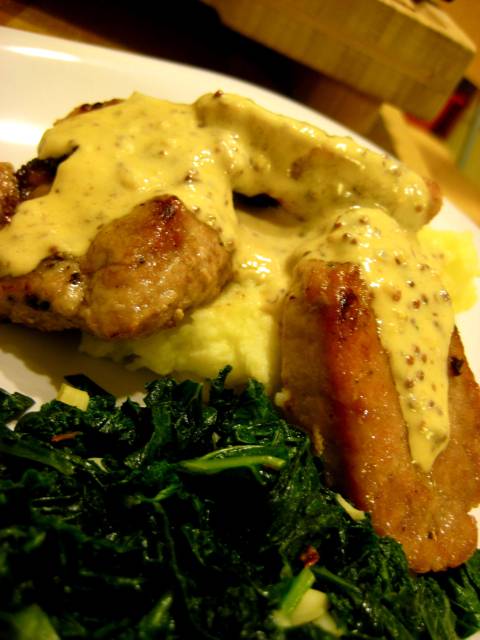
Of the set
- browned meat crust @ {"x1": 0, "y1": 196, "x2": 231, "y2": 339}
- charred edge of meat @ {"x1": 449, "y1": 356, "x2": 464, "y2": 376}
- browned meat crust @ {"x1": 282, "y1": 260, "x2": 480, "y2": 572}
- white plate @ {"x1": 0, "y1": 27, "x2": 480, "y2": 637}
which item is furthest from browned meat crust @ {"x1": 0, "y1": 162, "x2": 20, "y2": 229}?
charred edge of meat @ {"x1": 449, "y1": 356, "x2": 464, "y2": 376}

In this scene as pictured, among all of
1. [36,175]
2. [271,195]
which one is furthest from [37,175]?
[271,195]

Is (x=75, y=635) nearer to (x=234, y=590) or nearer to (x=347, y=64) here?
(x=234, y=590)

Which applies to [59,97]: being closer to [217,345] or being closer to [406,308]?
[217,345]

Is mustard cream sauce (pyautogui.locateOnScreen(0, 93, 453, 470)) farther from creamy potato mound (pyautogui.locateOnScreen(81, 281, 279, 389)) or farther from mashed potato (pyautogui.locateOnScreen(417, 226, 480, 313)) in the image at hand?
mashed potato (pyautogui.locateOnScreen(417, 226, 480, 313))

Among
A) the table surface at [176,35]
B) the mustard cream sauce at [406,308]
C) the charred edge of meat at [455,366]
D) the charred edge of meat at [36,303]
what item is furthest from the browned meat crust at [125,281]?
the table surface at [176,35]

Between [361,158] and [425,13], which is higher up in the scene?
[425,13]

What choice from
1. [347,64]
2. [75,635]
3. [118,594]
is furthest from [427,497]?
[347,64]
